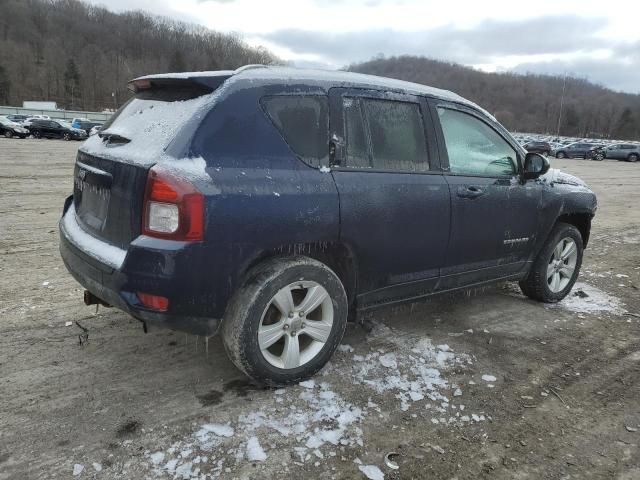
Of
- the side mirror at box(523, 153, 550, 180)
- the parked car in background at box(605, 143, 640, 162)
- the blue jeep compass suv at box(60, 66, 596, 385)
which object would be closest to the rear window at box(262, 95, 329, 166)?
the blue jeep compass suv at box(60, 66, 596, 385)

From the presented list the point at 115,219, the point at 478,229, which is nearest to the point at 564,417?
the point at 478,229

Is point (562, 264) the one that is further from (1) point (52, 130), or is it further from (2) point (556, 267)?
(1) point (52, 130)

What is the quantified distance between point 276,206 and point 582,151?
148ft

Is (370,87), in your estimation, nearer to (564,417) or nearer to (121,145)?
(121,145)

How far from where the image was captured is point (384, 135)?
11.5 ft

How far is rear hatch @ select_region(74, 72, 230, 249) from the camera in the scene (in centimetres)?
281

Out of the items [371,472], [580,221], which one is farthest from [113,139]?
[580,221]

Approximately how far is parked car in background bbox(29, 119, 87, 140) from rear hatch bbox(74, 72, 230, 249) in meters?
36.7

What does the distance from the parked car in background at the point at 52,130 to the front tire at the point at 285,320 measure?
37.6 m

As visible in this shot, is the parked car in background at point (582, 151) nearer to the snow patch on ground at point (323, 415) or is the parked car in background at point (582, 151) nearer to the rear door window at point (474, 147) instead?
the rear door window at point (474, 147)

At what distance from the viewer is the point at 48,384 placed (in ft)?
10.4

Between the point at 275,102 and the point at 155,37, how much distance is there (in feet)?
559

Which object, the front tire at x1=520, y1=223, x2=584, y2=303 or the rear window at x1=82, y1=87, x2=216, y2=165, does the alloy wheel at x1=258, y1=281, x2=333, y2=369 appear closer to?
the rear window at x1=82, y1=87, x2=216, y2=165

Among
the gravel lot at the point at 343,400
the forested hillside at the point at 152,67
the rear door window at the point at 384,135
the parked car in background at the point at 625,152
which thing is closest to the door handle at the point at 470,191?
the rear door window at the point at 384,135
